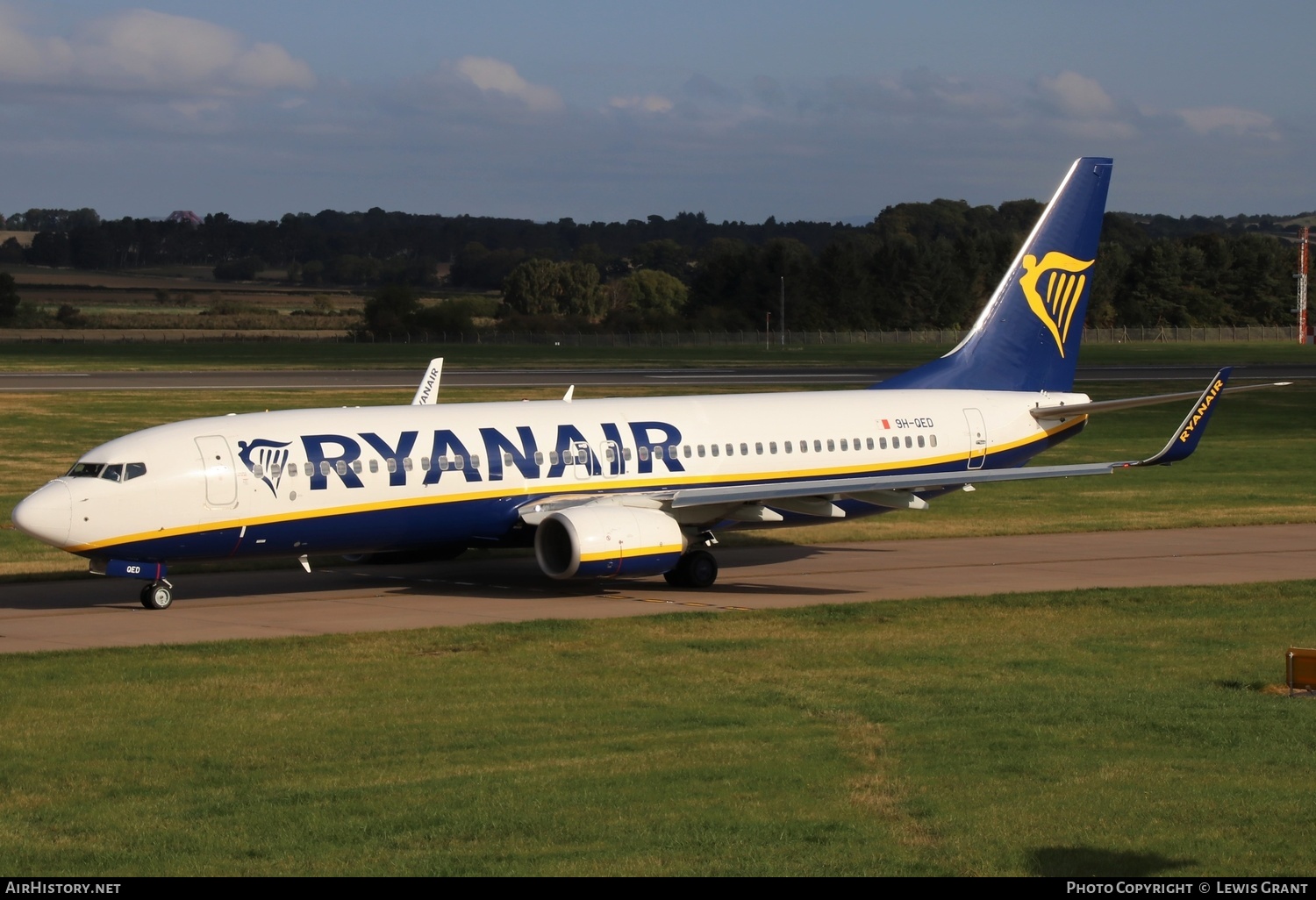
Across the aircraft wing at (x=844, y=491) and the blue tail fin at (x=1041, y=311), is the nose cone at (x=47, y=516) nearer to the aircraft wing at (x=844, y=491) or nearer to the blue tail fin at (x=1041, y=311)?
the aircraft wing at (x=844, y=491)

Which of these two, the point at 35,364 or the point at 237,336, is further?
the point at 237,336

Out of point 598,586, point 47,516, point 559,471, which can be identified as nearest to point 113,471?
point 47,516

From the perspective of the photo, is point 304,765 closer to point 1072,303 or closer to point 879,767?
point 879,767

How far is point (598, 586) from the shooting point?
33.0 meters

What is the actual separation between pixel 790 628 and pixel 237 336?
13792 centimetres

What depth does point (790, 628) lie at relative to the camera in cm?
2739

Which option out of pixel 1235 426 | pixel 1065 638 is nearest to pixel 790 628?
pixel 1065 638

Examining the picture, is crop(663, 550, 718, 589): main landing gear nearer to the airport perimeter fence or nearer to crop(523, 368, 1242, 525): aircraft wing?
crop(523, 368, 1242, 525): aircraft wing

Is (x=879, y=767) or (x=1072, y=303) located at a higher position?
(x=1072, y=303)

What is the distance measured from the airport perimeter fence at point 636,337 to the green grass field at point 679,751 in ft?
424

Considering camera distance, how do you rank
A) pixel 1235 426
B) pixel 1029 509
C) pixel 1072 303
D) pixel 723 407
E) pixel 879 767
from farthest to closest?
pixel 1235 426, pixel 1029 509, pixel 1072 303, pixel 723 407, pixel 879 767

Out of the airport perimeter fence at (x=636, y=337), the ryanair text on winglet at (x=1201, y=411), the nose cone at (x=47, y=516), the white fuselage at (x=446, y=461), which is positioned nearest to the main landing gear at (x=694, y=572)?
the white fuselage at (x=446, y=461)

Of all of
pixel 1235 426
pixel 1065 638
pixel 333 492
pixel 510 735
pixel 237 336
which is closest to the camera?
pixel 510 735

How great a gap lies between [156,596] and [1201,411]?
2040 centimetres
